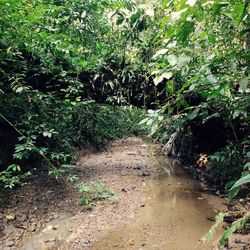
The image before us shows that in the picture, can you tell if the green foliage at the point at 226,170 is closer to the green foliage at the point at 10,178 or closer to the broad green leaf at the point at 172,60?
the green foliage at the point at 10,178

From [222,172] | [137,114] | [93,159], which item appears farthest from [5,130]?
[137,114]

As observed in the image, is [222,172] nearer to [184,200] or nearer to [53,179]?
[184,200]

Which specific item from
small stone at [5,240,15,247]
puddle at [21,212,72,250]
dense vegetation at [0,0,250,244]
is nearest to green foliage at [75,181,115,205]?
puddle at [21,212,72,250]

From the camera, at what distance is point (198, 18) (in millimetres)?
1573

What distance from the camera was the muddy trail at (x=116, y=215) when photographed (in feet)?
10.9

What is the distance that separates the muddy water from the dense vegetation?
0.61 m

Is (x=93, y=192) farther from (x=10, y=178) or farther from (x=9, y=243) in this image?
(x=9, y=243)

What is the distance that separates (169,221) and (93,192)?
121cm

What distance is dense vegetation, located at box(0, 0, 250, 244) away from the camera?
3.51 meters

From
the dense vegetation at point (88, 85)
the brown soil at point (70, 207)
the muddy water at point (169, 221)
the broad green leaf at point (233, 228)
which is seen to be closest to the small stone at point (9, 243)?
the brown soil at point (70, 207)

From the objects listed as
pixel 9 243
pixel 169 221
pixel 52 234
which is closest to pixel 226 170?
pixel 169 221

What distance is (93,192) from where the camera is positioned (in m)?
4.52

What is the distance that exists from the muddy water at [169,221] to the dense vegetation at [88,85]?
2.00 feet

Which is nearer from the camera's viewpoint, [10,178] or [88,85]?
[10,178]
